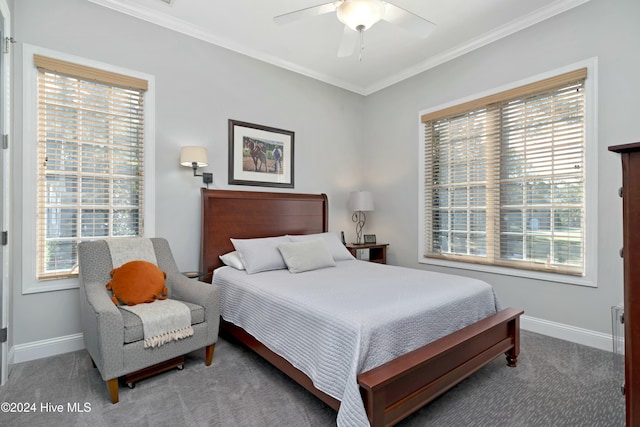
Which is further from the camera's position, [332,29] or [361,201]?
[361,201]

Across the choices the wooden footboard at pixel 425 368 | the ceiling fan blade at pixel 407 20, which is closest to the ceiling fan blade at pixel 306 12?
the ceiling fan blade at pixel 407 20

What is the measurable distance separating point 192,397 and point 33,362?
1.48 meters

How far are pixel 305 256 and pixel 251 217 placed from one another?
92 centimetres

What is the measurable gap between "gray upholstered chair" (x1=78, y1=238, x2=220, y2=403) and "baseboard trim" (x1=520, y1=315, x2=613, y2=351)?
2.93 metres

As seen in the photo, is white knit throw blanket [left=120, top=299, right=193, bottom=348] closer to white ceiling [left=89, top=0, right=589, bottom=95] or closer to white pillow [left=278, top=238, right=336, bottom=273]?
white pillow [left=278, top=238, right=336, bottom=273]

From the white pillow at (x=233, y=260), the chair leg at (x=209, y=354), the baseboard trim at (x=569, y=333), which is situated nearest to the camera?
the chair leg at (x=209, y=354)

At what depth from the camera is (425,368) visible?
1802 millimetres

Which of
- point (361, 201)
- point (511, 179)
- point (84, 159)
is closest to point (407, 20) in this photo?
point (511, 179)

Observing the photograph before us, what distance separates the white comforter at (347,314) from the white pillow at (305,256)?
5.4 inches

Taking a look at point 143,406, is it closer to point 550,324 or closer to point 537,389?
point 537,389

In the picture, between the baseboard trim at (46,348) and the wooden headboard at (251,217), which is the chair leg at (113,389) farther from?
the wooden headboard at (251,217)

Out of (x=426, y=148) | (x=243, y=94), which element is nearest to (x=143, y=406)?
(x=243, y=94)

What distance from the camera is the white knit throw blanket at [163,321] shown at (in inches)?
82.0

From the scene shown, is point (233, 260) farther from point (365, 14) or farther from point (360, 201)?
point (365, 14)
